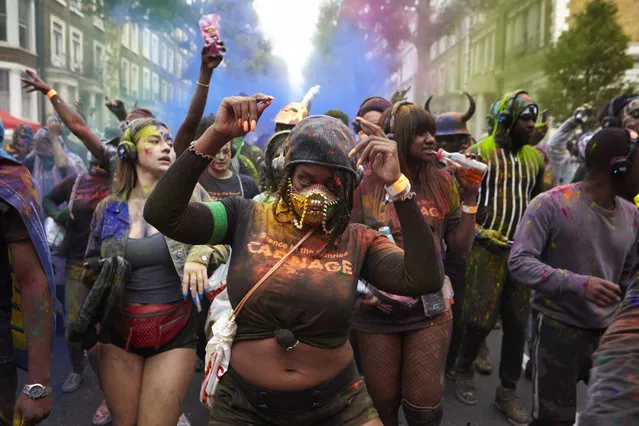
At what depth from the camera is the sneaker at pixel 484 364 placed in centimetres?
578

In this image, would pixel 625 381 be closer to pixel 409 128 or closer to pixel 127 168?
pixel 409 128

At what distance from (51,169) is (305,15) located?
22589 millimetres

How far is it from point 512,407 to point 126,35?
22.6 m

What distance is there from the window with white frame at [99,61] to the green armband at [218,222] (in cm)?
2246

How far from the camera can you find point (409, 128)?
3.73 m

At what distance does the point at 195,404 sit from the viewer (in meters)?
4.96

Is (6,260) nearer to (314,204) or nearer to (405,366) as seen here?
(314,204)

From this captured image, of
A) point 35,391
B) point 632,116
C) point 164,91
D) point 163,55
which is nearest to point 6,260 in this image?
point 35,391

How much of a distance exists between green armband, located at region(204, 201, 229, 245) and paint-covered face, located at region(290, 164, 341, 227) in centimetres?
31

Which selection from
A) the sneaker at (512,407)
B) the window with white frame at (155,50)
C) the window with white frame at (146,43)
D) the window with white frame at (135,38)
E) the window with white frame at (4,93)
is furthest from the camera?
the window with white frame at (155,50)

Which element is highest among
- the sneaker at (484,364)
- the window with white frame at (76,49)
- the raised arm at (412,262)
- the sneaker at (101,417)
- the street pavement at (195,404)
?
the window with white frame at (76,49)

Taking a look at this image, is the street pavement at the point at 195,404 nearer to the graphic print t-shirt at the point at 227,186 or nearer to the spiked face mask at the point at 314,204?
the graphic print t-shirt at the point at 227,186

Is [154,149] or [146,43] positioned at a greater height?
[146,43]

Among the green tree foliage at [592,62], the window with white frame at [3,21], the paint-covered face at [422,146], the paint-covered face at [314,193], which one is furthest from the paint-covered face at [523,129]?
the window with white frame at [3,21]
